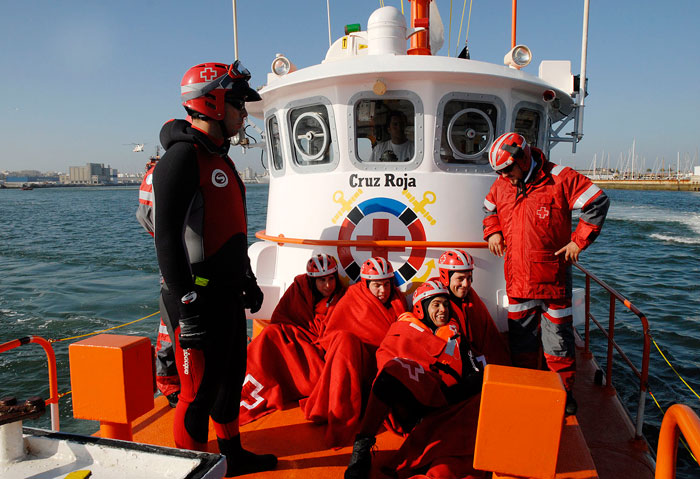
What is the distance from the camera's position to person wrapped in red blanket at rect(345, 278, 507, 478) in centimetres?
262

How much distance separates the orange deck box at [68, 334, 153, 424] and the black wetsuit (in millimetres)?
334

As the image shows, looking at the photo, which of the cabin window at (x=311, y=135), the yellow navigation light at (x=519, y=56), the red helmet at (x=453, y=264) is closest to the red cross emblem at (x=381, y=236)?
the red helmet at (x=453, y=264)

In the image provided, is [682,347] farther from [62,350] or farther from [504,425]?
[62,350]

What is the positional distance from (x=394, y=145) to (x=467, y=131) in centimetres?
68

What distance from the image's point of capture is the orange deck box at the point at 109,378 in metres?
2.49

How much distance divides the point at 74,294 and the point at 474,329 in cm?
1234

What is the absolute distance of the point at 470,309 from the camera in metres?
3.72

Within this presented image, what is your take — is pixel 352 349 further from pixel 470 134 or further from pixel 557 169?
pixel 470 134

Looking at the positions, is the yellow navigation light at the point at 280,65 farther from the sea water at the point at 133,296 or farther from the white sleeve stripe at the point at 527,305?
the sea water at the point at 133,296

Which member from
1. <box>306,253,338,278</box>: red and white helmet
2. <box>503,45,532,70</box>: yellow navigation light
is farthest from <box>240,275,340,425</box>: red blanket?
<box>503,45,532,70</box>: yellow navigation light

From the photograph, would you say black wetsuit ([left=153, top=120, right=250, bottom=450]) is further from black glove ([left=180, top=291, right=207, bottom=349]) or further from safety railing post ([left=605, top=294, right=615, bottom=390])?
safety railing post ([left=605, top=294, right=615, bottom=390])

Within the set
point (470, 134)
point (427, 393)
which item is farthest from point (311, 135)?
point (427, 393)

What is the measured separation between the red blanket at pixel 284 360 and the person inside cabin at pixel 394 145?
1.48m

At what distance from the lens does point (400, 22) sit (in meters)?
4.55
